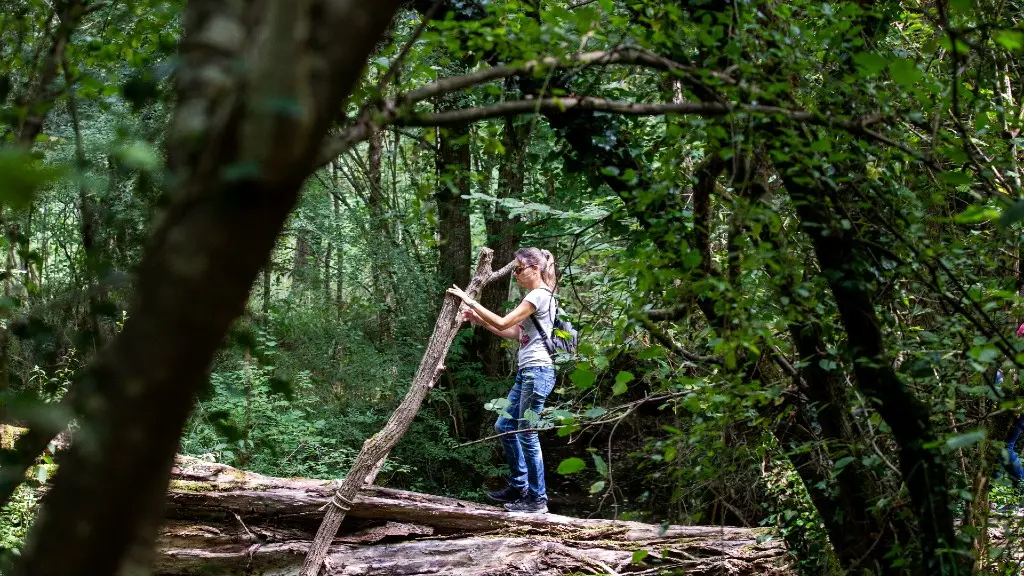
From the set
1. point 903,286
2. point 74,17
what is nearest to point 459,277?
point 903,286

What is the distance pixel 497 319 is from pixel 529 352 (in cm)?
34

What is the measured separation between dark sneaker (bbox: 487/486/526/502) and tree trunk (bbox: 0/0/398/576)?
4.93 meters

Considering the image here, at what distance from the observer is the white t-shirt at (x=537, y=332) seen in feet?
16.6

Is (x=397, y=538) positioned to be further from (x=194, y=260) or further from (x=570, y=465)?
(x=194, y=260)

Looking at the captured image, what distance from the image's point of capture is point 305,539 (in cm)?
492

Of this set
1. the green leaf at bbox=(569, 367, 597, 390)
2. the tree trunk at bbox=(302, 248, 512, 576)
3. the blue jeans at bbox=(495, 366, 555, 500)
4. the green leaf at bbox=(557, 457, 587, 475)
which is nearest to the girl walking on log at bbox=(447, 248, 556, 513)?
the blue jeans at bbox=(495, 366, 555, 500)

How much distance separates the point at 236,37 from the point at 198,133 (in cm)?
11

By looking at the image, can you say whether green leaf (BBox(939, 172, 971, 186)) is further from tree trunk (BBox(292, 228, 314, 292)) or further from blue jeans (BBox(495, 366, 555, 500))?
tree trunk (BBox(292, 228, 314, 292))

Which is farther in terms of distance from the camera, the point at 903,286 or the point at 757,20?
the point at 903,286

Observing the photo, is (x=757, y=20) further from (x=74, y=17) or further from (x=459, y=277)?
(x=459, y=277)

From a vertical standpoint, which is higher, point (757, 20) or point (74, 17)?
point (757, 20)

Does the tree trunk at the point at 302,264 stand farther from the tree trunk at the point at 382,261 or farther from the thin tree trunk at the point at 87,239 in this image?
the thin tree trunk at the point at 87,239

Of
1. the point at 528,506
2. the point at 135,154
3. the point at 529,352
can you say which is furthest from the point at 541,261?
the point at 135,154

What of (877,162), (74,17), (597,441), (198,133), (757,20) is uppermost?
(757,20)
